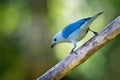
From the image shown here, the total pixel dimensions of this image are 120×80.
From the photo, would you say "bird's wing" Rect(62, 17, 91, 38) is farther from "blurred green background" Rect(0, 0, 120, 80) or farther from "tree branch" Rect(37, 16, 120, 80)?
"blurred green background" Rect(0, 0, 120, 80)

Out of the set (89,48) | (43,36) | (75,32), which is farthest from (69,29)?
(43,36)

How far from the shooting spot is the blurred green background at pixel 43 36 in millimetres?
6422

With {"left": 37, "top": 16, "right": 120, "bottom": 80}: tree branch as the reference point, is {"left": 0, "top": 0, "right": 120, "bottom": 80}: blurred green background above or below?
below

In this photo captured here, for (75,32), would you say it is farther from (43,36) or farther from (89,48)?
(43,36)

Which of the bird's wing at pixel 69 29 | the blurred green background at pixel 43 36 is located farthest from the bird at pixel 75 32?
the blurred green background at pixel 43 36

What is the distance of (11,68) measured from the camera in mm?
6969

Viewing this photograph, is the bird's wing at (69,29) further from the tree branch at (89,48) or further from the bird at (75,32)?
the tree branch at (89,48)

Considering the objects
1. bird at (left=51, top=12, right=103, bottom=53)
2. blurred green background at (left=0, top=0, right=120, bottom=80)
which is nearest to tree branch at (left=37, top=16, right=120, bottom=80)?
bird at (left=51, top=12, right=103, bottom=53)

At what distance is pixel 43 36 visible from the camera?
6426 millimetres

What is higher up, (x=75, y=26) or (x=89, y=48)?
(x=75, y=26)

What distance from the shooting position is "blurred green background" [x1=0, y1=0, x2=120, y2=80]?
21.1ft

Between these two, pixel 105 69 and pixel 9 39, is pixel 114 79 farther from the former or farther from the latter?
pixel 9 39

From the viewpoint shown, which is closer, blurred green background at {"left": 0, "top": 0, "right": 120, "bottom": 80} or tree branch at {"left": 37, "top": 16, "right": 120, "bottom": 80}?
tree branch at {"left": 37, "top": 16, "right": 120, "bottom": 80}

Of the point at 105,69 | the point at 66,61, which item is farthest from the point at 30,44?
the point at 66,61
